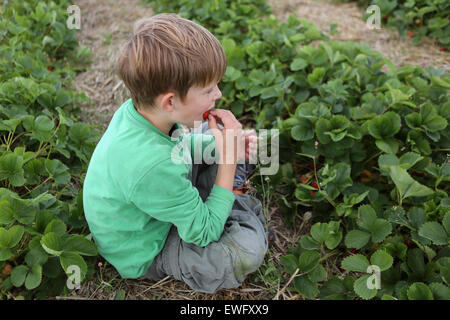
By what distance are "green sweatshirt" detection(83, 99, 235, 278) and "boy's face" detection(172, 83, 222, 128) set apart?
10cm

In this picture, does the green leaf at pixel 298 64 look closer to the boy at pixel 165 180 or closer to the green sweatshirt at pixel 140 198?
the boy at pixel 165 180

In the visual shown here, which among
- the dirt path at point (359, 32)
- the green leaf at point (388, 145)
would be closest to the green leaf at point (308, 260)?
the green leaf at point (388, 145)

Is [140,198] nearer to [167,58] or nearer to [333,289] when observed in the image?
[167,58]

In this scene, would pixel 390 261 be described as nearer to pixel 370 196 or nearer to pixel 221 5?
pixel 370 196

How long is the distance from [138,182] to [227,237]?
468 millimetres

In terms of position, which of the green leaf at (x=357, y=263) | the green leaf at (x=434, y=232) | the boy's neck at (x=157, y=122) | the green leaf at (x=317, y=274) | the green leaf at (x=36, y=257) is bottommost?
the green leaf at (x=317, y=274)

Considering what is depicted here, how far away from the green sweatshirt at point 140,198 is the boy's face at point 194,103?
0.10 meters

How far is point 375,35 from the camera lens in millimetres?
2938

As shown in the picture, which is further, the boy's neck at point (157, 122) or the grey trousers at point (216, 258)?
the grey trousers at point (216, 258)

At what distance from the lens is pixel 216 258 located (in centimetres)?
146

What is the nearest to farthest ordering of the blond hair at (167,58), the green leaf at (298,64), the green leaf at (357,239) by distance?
1. the blond hair at (167,58)
2. the green leaf at (357,239)
3. the green leaf at (298,64)

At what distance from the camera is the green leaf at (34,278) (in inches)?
52.8

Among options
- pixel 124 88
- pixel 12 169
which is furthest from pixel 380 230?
pixel 124 88

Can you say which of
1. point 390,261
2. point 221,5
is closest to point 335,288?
point 390,261
